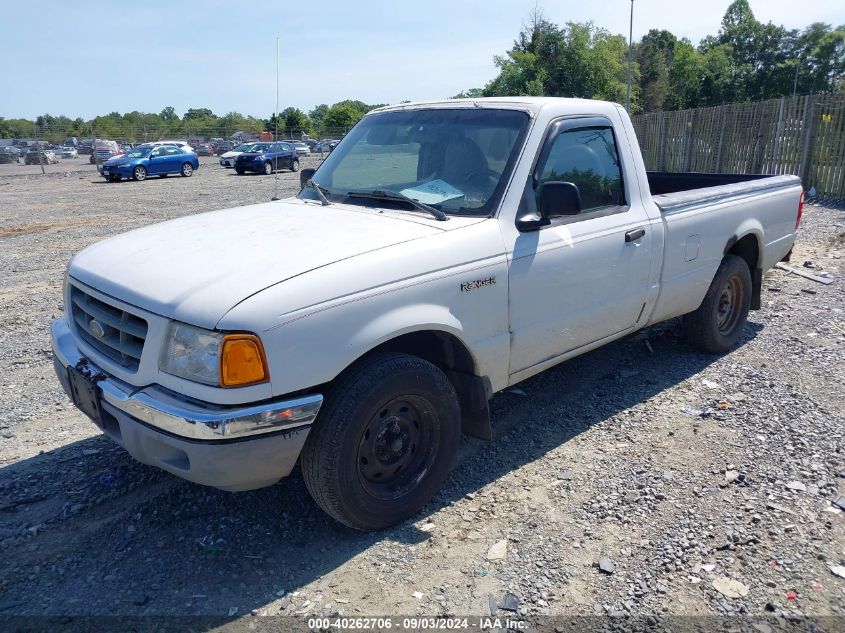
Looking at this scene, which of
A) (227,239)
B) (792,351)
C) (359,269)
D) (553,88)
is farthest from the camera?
(553,88)

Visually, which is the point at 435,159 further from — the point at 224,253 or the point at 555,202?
the point at 224,253

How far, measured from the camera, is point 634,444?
4.10 metres

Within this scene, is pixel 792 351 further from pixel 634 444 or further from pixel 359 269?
pixel 359 269

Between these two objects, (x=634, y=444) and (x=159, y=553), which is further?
(x=634, y=444)

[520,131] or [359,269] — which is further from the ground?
[520,131]

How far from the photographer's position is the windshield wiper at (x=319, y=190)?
4.04 m

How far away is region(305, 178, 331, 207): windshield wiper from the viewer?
4039 mm

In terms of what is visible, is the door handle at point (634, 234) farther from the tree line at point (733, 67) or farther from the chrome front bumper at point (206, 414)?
the tree line at point (733, 67)

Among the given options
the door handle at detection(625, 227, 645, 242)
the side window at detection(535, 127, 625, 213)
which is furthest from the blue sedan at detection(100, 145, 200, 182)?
the door handle at detection(625, 227, 645, 242)

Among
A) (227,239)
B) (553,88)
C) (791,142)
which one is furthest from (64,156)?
(227,239)

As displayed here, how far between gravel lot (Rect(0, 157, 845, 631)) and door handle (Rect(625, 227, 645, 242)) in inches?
47.9

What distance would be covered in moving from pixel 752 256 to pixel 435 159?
10.9ft

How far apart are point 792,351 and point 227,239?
478 centimetres

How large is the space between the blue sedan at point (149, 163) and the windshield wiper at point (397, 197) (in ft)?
92.4
